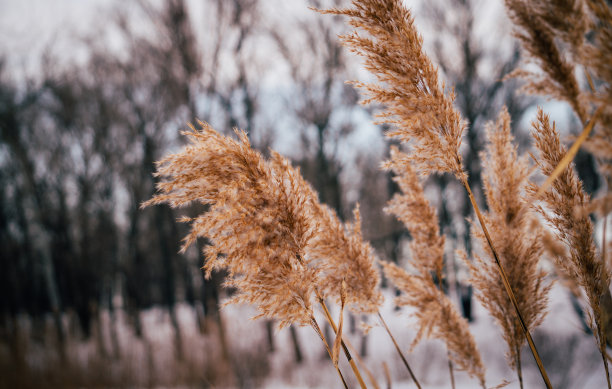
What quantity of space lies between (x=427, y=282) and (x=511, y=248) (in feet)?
1.64

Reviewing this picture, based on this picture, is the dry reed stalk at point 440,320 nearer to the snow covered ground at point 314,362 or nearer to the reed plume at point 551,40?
the reed plume at point 551,40

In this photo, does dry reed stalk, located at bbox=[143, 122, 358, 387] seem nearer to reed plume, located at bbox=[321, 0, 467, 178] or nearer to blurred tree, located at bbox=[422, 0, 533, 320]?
reed plume, located at bbox=[321, 0, 467, 178]

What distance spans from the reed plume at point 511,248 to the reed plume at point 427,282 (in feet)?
0.78

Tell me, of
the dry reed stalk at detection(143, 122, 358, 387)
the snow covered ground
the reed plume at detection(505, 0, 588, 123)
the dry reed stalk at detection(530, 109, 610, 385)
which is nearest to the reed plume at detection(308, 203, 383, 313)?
the dry reed stalk at detection(143, 122, 358, 387)

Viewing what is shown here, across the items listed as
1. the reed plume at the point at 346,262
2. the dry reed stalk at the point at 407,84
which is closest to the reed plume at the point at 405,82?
the dry reed stalk at the point at 407,84

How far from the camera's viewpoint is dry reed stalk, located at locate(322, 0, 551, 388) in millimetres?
1228

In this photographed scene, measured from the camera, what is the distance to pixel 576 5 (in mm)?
1047

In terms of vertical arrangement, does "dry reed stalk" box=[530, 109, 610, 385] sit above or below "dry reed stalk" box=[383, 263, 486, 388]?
above

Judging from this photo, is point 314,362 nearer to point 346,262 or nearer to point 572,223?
point 346,262

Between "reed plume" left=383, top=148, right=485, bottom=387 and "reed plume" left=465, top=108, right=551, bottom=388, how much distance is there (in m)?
0.24

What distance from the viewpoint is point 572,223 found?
1249 millimetres

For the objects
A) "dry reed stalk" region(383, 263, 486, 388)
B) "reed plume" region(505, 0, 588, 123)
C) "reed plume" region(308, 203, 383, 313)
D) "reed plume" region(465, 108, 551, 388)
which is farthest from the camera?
"dry reed stalk" region(383, 263, 486, 388)

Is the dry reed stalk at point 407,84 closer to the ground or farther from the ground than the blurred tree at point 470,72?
closer to the ground

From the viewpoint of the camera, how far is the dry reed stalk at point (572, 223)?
1239 mm
